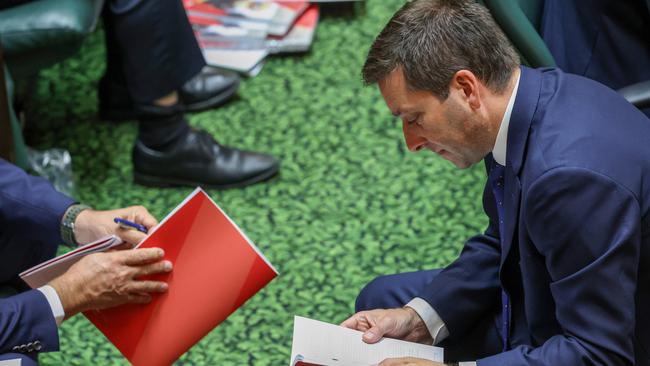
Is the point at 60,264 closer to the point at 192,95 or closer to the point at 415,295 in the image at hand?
the point at 415,295

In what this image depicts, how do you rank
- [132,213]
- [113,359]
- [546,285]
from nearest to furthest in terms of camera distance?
[546,285], [132,213], [113,359]

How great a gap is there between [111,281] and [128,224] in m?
0.16

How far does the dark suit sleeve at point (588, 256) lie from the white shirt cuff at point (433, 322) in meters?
0.40

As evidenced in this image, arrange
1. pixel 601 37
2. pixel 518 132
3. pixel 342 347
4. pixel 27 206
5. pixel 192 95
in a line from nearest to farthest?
1. pixel 518 132
2. pixel 342 347
3. pixel 27 206
4. pixel 601 37
5. pixel 192 95

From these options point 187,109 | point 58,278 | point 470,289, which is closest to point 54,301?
point 58,278

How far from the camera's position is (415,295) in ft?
7.14

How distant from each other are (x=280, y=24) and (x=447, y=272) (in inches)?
75.8

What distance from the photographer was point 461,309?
2055 millimetres

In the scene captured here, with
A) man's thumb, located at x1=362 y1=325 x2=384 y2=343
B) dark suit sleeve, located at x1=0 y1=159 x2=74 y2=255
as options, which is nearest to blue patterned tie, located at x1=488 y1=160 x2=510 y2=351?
man's thumb, located at x1=362 y1=325 x2=384 y2=343

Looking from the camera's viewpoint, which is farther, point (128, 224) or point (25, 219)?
point (25, 219)

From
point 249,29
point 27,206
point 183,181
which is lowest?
point 183,181

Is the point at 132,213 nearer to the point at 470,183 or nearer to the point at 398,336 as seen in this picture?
the point at 398,336

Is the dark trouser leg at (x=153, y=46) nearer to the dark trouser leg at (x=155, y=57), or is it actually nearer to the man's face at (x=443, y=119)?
the dark trouser leg at (x=155, y=57)

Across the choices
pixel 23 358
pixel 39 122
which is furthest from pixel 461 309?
pixel 39 122
